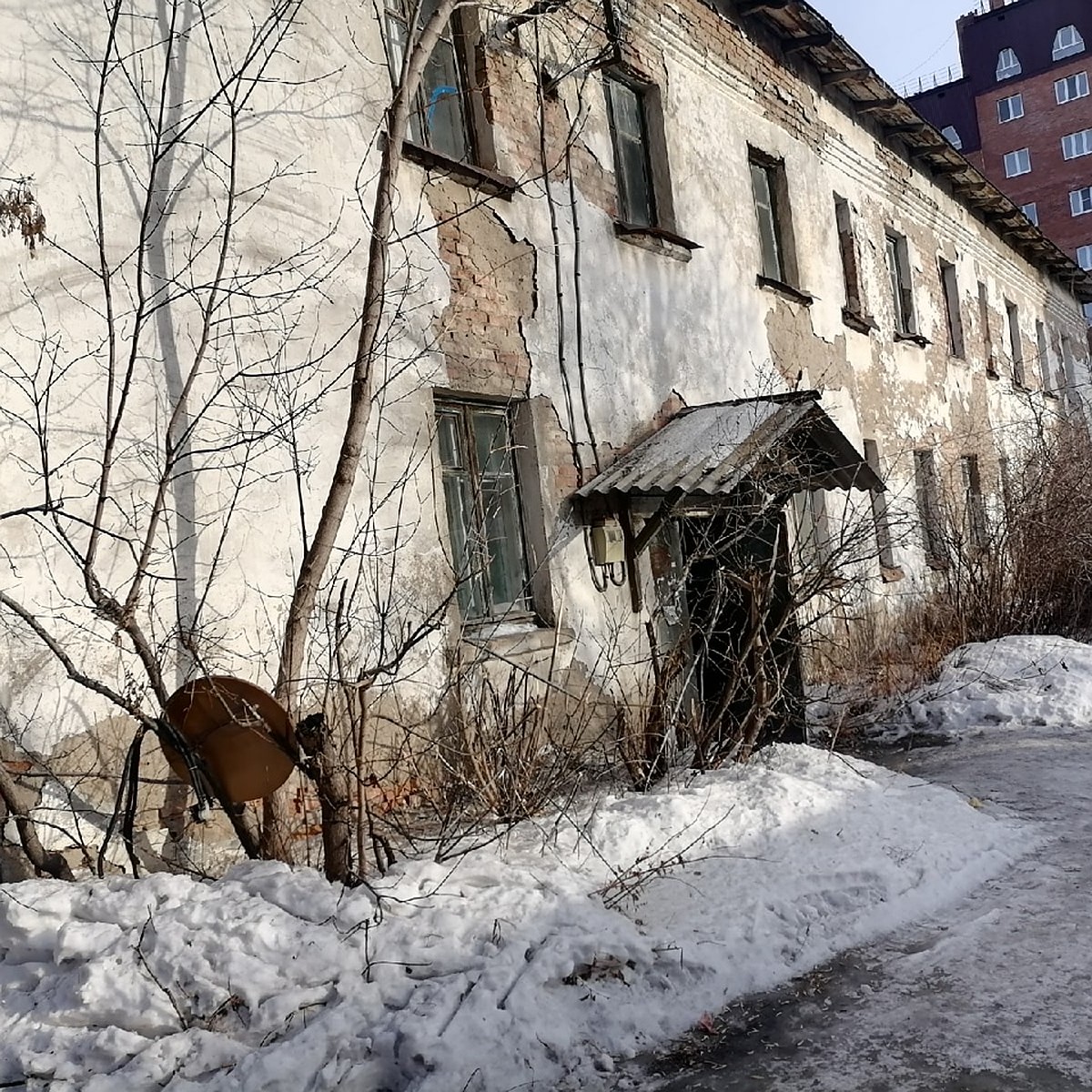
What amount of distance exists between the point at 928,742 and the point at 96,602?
18.8 feet

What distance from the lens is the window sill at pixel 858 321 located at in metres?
10.6

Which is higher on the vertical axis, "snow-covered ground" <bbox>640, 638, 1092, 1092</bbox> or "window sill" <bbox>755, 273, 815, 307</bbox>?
"window sill" <bbox>755, 273, 815, 307</bbox>

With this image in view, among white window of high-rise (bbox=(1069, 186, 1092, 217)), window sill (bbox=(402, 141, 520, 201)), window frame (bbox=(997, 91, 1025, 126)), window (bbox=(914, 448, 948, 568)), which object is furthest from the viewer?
window frame (bbox=(997, 91, 1025, 126))

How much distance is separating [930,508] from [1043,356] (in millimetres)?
10556

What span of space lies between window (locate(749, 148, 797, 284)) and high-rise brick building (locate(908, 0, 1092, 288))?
34.6 meters

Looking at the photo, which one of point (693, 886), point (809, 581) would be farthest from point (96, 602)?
point (809, 581)

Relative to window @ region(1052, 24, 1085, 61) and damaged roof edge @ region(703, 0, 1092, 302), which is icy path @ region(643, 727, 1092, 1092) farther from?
window @ region(1052, 24, 1085, 61)

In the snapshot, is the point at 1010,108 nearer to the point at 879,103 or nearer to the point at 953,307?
the point at 953,307

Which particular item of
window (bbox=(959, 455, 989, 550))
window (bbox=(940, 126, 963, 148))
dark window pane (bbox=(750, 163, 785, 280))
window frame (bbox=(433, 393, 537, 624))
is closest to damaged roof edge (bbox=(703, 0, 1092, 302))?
dark window pane (bbox=(750, 163, 785, 280))

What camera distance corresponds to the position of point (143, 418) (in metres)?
4.38

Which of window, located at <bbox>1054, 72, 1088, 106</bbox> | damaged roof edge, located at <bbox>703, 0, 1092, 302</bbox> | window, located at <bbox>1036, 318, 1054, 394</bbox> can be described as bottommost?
window, located at <bbox>1036, 318, 1054, 394</bbox>

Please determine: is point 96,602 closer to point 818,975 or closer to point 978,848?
point 818,975

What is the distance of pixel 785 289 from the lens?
366 inches

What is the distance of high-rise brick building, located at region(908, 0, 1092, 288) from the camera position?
128ft
